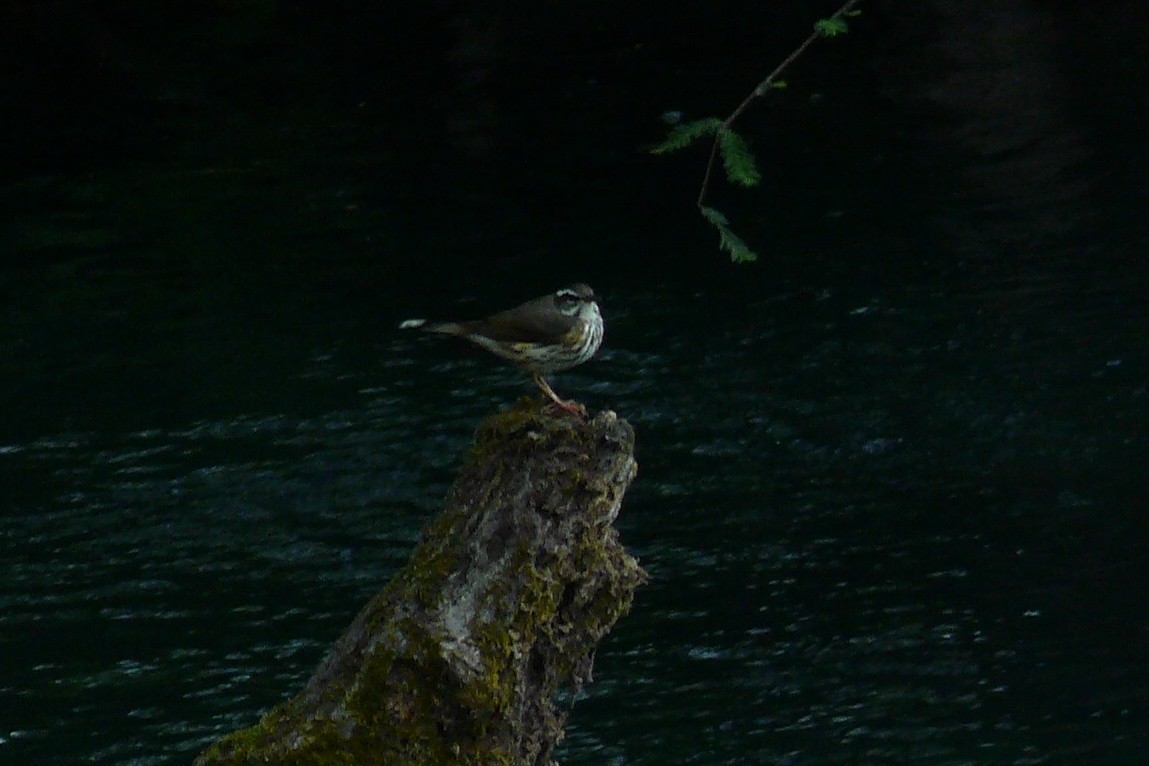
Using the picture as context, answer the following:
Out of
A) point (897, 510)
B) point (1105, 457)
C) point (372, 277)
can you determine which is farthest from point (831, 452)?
point (372, 277)

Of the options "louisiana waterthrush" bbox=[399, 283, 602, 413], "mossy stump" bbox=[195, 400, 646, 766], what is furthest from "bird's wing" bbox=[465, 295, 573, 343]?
"mossy stump" bbox=[195, 400, 646, 766]

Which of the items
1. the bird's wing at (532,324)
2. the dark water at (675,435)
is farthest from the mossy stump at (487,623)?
the dark water at (675,435)

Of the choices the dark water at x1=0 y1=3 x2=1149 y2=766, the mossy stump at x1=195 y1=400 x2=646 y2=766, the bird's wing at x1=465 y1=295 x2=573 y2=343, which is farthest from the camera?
the dark water at x1=0 y1=3 x2=1149 y2=766

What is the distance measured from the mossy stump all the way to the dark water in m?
4.93

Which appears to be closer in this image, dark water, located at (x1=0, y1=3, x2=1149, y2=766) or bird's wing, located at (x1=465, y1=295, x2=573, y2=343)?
bird's wing, located at (x1=465, y1=295, x2=573, y2=343)

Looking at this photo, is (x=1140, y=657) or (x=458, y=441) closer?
(x=1140, y=657)

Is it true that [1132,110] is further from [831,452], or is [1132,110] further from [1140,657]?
[1140,657]

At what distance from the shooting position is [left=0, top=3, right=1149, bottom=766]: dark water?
10.2 meters

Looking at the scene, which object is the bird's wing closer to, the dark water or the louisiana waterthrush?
the louisiana waterthrush

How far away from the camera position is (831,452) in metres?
12.6

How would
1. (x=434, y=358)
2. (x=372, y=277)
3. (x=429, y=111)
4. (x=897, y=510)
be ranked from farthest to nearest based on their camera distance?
(x=429, y=111) → (x=372, y=277) → (x=434, y=358) → (x=897, y=510)

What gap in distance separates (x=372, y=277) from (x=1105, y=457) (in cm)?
690

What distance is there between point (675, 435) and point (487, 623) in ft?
26.9

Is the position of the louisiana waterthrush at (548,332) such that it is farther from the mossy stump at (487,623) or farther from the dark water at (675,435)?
the dark water at (675,435)
